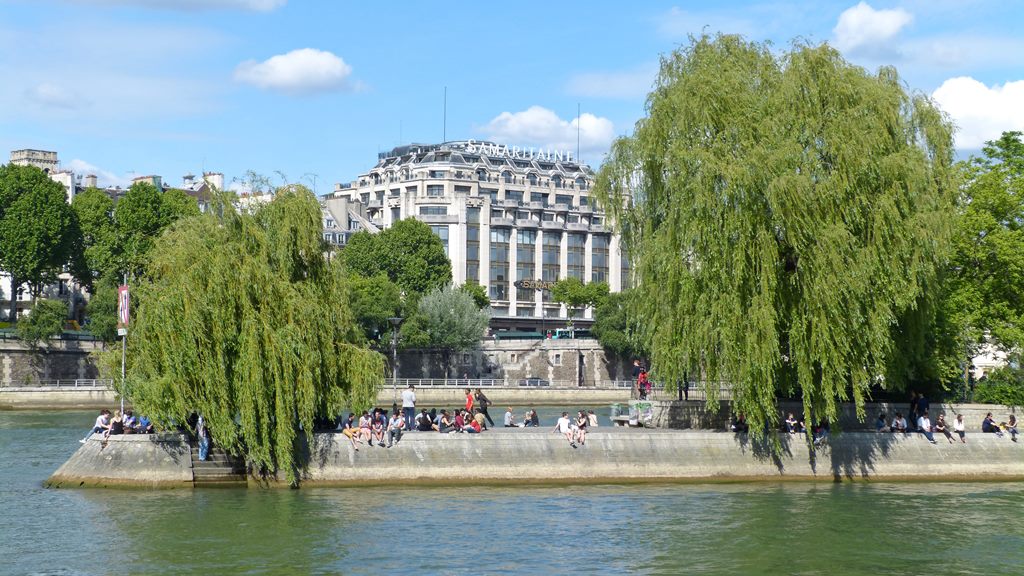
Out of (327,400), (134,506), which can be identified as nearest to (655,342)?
(327,400)

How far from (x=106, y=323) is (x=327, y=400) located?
67.8 metres

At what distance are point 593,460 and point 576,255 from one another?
13140 cm

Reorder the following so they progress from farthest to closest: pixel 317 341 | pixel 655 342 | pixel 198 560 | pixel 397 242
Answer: pixel 397 242 → pixel 655 342 → pixel 317 341 → pixel 198 560

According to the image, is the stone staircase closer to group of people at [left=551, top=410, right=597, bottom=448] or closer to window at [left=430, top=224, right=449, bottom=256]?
group of people at [left=551, top=410, right=597, bottom=448]

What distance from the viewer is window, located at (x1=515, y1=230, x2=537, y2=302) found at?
173250mm

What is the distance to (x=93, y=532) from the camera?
124 feet

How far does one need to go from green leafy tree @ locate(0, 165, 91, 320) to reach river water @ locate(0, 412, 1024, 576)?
75877mm

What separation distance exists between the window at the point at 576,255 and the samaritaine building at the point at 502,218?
0.13 meters

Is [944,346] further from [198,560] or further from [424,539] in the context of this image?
[198,560]

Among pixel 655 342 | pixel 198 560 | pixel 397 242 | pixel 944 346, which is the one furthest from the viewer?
pixel 397 242

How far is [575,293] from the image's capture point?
16388 cm

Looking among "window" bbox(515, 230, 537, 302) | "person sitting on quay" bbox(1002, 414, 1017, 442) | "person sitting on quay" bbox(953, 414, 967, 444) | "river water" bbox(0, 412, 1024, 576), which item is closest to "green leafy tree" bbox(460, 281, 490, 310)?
"window" bbox(515, 230, 537, 302)

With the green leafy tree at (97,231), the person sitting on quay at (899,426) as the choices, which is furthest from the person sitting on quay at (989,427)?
the green leafy tree at (97,231)

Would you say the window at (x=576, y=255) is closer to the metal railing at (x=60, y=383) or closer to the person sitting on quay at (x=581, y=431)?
the metal railing at (x=60, y=383)
